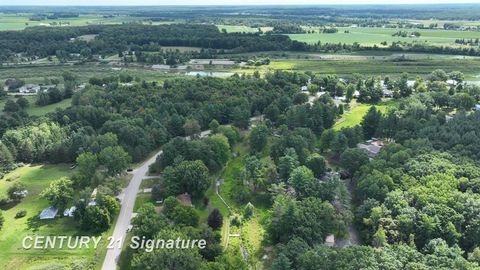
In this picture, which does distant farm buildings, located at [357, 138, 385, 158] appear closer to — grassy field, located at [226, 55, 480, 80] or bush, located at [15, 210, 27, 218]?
bush, located at [15, 210, 27, 218]

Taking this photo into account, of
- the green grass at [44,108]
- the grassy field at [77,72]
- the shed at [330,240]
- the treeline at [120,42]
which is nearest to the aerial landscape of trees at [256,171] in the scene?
the shed at [330,240]

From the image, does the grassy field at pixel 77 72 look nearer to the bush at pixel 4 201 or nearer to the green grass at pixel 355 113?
the green grass at pixel 355 113

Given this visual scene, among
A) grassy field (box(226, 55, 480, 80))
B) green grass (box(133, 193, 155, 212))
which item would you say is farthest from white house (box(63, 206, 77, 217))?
grassy field (box(226, 55, 480, 80))

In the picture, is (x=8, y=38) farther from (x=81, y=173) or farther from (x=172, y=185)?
(x=172, y=185)

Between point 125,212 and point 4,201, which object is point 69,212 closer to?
point 125,212

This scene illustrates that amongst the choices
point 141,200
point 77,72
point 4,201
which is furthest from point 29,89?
point 141,200

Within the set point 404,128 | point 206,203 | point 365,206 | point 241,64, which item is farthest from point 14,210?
point 241,64
